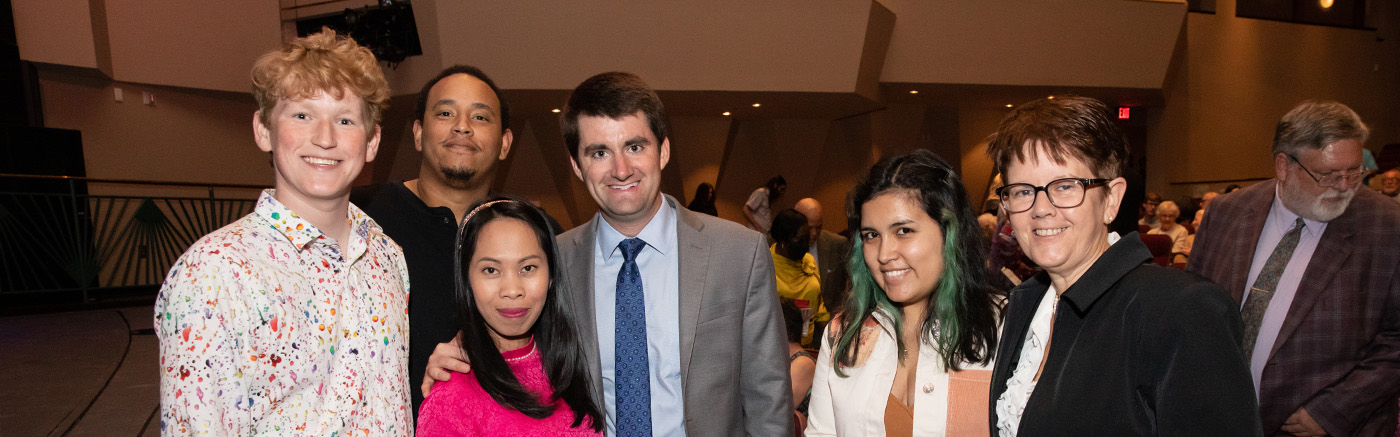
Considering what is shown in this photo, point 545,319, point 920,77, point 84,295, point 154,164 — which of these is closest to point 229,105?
point 154,164

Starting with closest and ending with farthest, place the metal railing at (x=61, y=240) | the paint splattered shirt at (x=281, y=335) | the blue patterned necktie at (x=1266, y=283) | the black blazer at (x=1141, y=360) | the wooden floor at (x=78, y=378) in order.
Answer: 1. the black blazer at (x=1141, y=360)
2. the paint splattered shirt at (x=281, y=335)
3. the blue patterned necktie at (x=1266, y=283)
4. the wooden floor at (x=78, y=378)
5. the metal railing at (x=61, y=240)

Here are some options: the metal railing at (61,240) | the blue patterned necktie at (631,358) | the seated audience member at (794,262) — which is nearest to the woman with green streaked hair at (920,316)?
the blue patterned necktie at (631,358)

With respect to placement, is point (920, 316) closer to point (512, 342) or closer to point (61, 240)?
point (512, 342)

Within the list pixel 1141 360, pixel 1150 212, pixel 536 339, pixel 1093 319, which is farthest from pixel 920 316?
pixel 1150 212

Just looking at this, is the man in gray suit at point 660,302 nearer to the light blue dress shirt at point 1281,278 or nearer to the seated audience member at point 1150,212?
the light blue dress shirt at point 1281,278

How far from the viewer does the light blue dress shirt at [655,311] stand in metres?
1.82

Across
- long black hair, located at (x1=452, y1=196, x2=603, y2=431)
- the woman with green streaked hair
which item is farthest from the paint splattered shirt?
the woman with green streaked hair

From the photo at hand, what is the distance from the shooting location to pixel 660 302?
188 cm

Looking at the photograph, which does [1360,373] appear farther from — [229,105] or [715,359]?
[229,105]

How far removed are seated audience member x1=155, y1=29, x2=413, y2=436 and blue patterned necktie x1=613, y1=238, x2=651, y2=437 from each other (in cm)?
51

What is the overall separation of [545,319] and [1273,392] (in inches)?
89.5

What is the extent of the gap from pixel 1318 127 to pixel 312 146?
2890 millimetres

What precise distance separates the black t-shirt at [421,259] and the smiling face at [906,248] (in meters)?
1.15

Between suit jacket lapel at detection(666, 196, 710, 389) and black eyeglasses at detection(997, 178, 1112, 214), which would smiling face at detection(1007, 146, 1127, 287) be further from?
suit jacket lapel at detection(666, 196, 710, 389)
